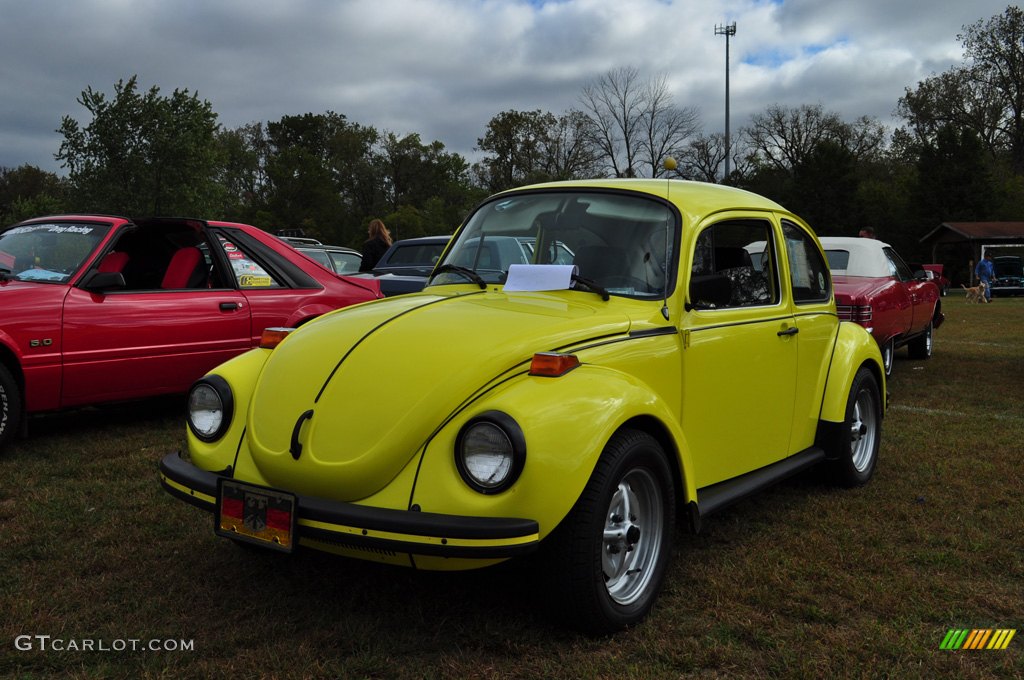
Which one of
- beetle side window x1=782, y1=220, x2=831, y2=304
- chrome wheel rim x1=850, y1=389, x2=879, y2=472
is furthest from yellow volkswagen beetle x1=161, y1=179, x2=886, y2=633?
chrome wheel rim x1=850, y1=389, x2=879, y2=472

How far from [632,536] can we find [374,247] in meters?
10.8

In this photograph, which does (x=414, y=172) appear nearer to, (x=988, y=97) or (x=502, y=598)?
(x=988, y=97)

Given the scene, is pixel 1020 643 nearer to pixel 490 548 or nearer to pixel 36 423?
pixel 490 548

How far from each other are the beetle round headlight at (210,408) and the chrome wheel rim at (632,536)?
156 centimetres

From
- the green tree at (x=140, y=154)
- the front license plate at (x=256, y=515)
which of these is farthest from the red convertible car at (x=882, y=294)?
the green tree at (x=140, y=154)

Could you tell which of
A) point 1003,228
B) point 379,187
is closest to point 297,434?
point 1003,228

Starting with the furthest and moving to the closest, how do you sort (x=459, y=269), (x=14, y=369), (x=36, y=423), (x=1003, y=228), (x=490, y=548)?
1. (x=1003, y=228)
2. (x=36, y=423)
3. (x=14, y=369)
4. (x=459, y=269)
5. (x=490, y=548)

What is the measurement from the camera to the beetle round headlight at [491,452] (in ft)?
8.89

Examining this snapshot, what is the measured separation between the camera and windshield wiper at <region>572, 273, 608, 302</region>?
3654 millimetres

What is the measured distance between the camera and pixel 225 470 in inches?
127

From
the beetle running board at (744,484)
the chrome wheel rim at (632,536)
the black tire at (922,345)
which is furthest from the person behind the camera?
the black tire at (922,345)

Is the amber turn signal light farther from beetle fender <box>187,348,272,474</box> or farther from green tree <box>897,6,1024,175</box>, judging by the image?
green tree <box>897,6,1024,175</box>

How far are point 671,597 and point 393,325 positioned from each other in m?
1.59
